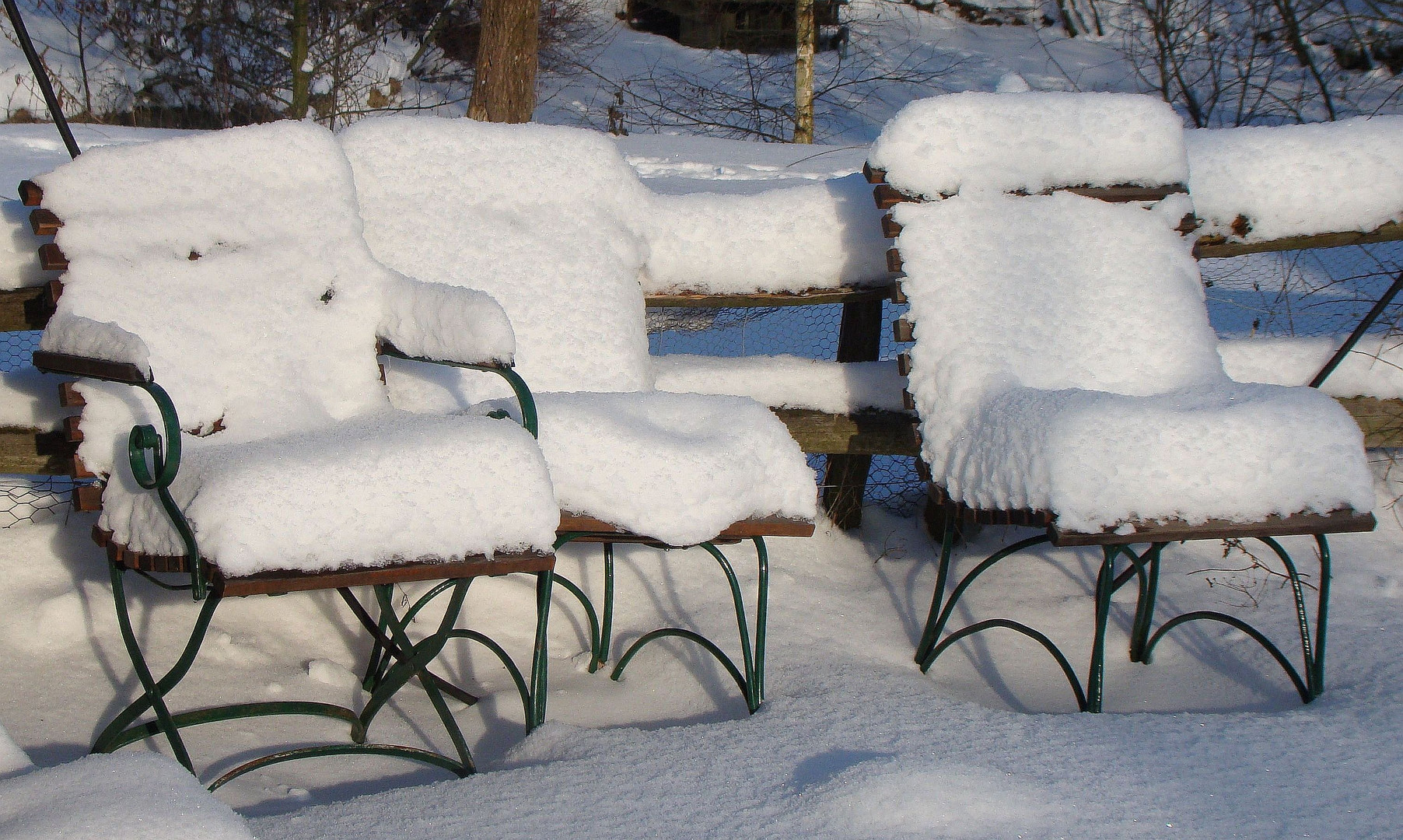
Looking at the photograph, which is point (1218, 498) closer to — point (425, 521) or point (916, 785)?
point (916, 785)

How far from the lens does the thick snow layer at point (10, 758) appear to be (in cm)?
127

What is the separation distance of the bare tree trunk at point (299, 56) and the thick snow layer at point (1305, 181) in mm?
7285

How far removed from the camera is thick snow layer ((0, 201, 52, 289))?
92.5 inches

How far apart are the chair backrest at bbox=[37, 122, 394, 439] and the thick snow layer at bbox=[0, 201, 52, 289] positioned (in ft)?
0.82

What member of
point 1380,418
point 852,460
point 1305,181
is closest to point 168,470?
point 852,460

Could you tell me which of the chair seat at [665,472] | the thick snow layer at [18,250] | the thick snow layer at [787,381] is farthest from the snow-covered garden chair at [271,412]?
the thick snow layer at [787,381]

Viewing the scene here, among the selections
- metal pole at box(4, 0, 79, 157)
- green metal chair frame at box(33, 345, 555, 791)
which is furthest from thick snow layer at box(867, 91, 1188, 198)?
metal pole at box(4, 0, 79, 157)

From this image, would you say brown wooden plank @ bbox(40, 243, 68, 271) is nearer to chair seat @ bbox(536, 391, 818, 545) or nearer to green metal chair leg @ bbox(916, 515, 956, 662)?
chair seat @ bbox(536, 391, 818, 545)

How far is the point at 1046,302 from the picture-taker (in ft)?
8.57

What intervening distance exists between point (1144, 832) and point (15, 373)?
7.75 ft

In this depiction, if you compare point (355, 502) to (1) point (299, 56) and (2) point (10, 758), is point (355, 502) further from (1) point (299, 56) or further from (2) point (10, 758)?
(1) point (299, 56)

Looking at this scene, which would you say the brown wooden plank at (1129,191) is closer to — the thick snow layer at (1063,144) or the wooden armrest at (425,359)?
the thick snow layer at (1063,144)

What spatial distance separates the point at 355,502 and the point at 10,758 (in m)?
0.54

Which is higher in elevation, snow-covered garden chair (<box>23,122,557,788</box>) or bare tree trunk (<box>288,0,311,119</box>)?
bare tree trunk (<box>288,0,311,119</box>)
